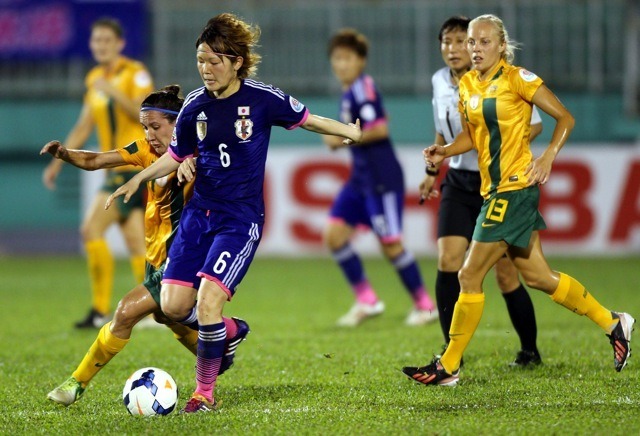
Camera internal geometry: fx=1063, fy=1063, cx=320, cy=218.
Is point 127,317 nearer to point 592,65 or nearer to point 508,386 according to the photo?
point 508,386

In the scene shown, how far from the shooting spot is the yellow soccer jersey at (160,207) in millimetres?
6156

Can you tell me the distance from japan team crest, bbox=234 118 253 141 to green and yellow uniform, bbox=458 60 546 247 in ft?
4.35

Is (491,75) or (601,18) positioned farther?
(601,18)

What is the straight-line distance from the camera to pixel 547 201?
49.0ft

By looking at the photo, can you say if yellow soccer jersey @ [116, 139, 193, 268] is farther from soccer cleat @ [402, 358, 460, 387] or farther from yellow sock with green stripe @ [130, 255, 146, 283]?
yellow sock with green stripe @ [130, 255, 146, 283]

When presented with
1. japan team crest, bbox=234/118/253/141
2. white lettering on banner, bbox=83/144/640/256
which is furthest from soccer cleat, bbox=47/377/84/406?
white lettering on banner, bbox=83/144/640/256

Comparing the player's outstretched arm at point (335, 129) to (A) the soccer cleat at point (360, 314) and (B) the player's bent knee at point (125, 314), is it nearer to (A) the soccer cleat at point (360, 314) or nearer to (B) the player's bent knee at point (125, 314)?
(B) the player's bent knee at point (125, 314)

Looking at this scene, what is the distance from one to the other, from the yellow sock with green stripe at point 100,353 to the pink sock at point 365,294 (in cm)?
406

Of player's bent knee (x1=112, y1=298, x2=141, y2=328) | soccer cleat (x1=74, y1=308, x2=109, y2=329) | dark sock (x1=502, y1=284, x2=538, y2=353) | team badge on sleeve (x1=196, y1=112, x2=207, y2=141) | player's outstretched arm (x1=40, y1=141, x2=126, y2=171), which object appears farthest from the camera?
soccer cleat (x1=74, y1=308, x2=109, y2=329)

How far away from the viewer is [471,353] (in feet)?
24.7

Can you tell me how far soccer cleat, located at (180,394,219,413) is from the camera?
5570mm

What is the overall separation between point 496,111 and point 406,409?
1769 mm

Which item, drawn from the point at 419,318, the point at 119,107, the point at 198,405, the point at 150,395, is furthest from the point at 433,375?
the point at 119,107

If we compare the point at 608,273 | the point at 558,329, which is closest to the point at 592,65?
the point at 608,273
